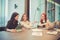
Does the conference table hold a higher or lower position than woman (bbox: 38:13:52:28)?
lower

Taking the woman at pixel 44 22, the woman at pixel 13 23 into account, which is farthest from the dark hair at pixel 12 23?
the woman at pixel 44 22

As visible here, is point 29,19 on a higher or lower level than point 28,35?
higher

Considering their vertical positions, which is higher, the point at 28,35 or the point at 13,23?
the point at 13,23

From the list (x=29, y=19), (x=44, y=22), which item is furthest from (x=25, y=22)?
(x=44, y=22)

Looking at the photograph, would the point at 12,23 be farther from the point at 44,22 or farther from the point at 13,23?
the point at 44,22

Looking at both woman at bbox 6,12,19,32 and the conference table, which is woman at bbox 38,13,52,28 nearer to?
the conference table

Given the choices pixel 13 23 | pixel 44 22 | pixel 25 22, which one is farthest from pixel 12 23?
pixel 44 22

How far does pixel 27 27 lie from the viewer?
1184mm

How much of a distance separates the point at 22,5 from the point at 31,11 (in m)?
0.12

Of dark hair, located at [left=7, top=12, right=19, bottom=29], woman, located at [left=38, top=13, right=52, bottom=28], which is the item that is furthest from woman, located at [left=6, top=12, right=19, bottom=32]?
woman, located at [left=38, top=13, right=52, bottom=28]

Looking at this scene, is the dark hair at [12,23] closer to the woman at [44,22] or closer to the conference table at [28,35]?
the conference table at [28,35]

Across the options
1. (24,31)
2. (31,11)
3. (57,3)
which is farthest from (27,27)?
(57,3)

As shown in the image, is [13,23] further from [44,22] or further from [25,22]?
[44,22]

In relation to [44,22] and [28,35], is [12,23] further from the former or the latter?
[44,22]
